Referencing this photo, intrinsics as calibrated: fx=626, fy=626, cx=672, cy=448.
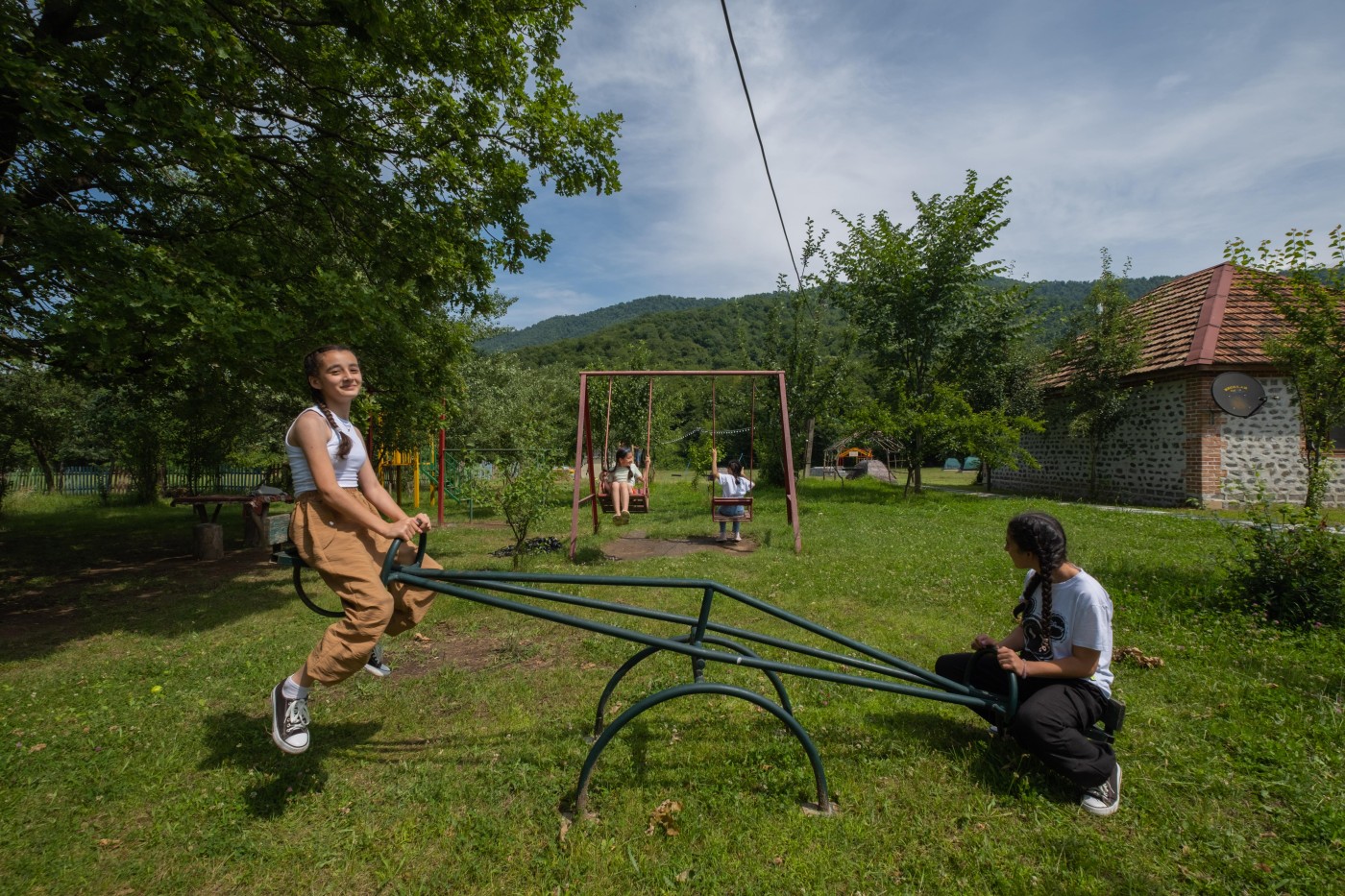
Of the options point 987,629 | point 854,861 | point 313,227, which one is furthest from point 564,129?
point 854,861

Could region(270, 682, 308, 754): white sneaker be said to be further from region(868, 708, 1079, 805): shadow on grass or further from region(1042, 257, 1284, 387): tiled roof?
Answer: region(1042, 257, 1284, 387): tiled roof

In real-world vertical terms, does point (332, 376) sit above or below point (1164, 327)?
below

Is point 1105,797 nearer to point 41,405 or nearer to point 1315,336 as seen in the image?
point 1315,336

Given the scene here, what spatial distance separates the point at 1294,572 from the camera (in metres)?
5.30

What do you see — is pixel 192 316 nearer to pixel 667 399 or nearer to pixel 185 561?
pixel 185 561

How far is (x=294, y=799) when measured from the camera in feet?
9.36

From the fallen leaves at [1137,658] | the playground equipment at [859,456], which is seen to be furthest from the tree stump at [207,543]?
the playground equipment at [859,456]

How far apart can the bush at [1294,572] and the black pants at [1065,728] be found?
3.73 meters

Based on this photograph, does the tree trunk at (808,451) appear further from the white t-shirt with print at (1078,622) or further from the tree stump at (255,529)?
the white t-shirt with print at (1078,622)

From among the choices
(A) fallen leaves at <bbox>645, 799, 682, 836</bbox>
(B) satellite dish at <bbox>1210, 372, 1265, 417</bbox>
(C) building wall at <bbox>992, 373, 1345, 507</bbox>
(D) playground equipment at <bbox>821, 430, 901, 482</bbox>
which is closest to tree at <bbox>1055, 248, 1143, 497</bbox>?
(C) building wall at <bbox>992, 373, 1345, 507</bbox>

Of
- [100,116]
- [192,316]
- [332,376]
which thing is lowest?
[332,376]

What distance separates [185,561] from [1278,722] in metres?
11.7

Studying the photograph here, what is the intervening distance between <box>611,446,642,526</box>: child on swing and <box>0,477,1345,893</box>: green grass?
4064mm

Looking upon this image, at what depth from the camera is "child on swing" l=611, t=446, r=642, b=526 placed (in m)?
9.82
